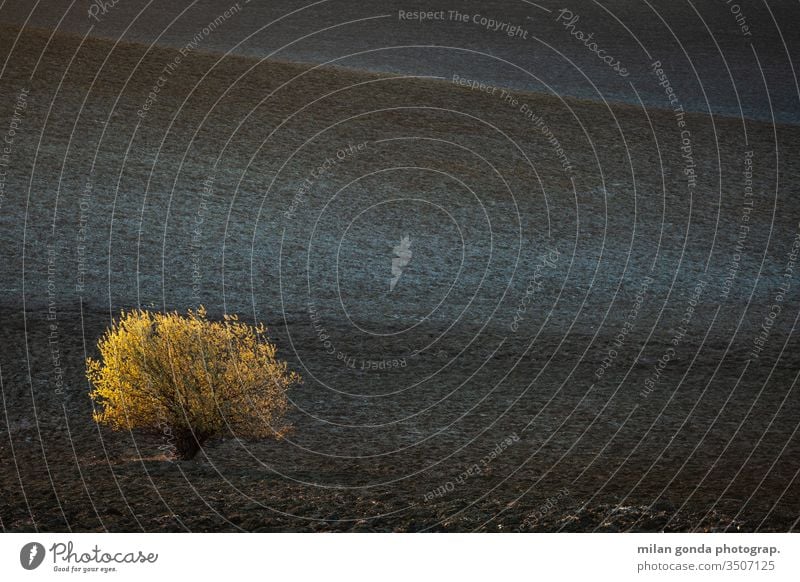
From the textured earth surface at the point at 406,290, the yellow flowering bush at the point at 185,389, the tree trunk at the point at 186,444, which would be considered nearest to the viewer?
the textured earth surface at the point at 406,290

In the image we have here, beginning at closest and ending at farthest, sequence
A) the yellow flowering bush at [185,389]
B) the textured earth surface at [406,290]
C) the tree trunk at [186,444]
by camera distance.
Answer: the textured earth surface at [406,290] < the tree trunk at [186,444] < the yellow flowering bush at [185,389]

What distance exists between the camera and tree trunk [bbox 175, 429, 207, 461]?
1791cm

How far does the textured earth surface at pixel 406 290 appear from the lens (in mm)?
16750

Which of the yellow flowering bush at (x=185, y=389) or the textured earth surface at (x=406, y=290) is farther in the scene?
the yellow flowering bush at (x=185, y=389)

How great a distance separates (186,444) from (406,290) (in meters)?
10.0

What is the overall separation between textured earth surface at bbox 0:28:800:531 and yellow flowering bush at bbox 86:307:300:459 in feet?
1.30
